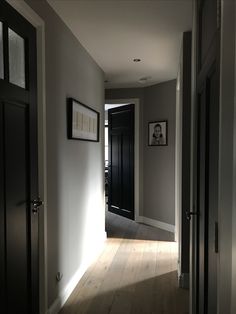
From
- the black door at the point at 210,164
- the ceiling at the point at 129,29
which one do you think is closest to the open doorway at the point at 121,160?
the ceiling at the point at 129,29

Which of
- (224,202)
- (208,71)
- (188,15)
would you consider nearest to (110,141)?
(188,15)

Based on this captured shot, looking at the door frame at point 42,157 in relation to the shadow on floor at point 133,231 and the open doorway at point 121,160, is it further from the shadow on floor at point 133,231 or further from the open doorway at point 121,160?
the open doorway at point 121,160

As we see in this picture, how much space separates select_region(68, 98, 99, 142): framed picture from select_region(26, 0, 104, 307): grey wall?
76mm

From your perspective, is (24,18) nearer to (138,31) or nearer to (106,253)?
(138,31)

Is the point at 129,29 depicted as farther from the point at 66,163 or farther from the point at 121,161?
the point at 121,161

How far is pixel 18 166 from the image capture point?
68.8 inches

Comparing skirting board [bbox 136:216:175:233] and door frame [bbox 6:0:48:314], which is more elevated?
door frame [bbox 6:0:48:314]

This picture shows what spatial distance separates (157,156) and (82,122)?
2.21 metres

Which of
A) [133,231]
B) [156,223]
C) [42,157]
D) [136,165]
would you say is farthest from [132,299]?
[136,165]

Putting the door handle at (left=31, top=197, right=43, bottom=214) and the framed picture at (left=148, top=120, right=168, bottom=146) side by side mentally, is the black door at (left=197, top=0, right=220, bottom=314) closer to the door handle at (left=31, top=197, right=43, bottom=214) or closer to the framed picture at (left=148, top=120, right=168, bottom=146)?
the door handle at (left=31, top=197, right=43, bottom=214)

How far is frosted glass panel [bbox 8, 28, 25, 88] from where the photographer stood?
168 cm

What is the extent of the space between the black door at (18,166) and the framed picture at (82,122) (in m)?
0.70

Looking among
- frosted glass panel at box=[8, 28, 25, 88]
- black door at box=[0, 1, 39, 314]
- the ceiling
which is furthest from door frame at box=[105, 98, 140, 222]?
frosted glass panel at box=[8, 28, 25, 88]

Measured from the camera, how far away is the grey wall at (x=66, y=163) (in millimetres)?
2252
